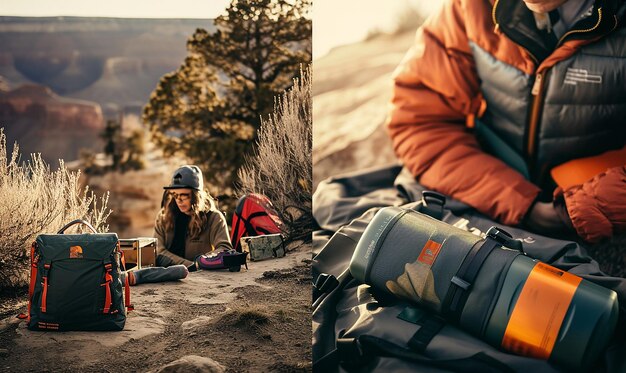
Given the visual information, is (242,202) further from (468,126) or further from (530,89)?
(530,89)

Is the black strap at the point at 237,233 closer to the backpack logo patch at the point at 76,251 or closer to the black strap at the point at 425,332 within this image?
the backpack logo patch at the point at 76,251

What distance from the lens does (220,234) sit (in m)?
2.72

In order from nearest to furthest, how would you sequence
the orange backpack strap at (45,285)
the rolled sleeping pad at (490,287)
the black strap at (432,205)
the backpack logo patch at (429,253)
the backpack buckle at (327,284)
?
the rolled sleeping pad at (490,287)
the backpack logo patch at (429,253)
the orange backpack strap at (45,285)
the backpack buckle at (327,284)
the black strap at (432,205)

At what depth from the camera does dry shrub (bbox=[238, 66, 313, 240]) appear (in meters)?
2.66

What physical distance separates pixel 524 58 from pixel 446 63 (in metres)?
0.32

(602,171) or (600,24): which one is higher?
(600,24)

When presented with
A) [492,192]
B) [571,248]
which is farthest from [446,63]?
[571,248]

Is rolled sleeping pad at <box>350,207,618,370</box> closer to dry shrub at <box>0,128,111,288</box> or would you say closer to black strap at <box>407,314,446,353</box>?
black strap at <box>407,314,446,353</box>

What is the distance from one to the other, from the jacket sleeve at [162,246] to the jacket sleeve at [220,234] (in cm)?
14

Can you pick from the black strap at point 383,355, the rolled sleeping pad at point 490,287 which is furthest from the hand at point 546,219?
the black strap at point 383,355

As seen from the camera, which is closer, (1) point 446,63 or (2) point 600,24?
(2) point 600,24

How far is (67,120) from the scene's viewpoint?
9.12 feet

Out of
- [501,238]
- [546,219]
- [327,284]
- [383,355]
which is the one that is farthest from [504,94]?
[383,355]

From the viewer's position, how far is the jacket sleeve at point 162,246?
2.69 m
